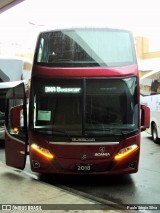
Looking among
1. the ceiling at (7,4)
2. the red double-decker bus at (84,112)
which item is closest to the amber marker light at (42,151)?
the red double-decker bus at (84,112)

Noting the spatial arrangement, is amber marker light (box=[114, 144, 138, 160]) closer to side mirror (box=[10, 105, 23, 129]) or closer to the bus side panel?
the bus side panel

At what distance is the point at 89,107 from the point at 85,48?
135 cm

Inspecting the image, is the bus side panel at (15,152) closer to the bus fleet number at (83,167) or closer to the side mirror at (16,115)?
the side mirror at (16,115)

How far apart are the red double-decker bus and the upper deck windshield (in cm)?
2

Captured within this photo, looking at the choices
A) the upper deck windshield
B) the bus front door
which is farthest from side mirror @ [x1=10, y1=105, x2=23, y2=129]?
the upper deck windshield

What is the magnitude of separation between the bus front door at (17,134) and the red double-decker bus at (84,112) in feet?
0.34

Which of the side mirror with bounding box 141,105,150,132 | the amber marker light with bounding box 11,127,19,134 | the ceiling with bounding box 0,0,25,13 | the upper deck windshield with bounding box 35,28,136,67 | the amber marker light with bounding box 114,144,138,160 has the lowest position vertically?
the amber marker light with bounding box 114,144,138,160

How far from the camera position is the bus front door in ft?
26.0

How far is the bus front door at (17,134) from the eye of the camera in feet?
26.0

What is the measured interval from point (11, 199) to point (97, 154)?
2.06 m

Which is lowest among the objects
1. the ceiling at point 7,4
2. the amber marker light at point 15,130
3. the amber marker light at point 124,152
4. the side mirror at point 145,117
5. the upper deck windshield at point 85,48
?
the amber marker light at point 124,152

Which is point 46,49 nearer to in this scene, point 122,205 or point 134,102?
point 134,102

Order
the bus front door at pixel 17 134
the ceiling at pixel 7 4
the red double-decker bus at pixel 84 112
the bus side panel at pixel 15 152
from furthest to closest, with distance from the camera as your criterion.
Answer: the ceiling at pixel 7 4 → the bus side panel at pixel 15 152 → the bus front door at pixel 17 134 → the red double-decker bus at pixel 84 112

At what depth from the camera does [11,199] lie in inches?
241
